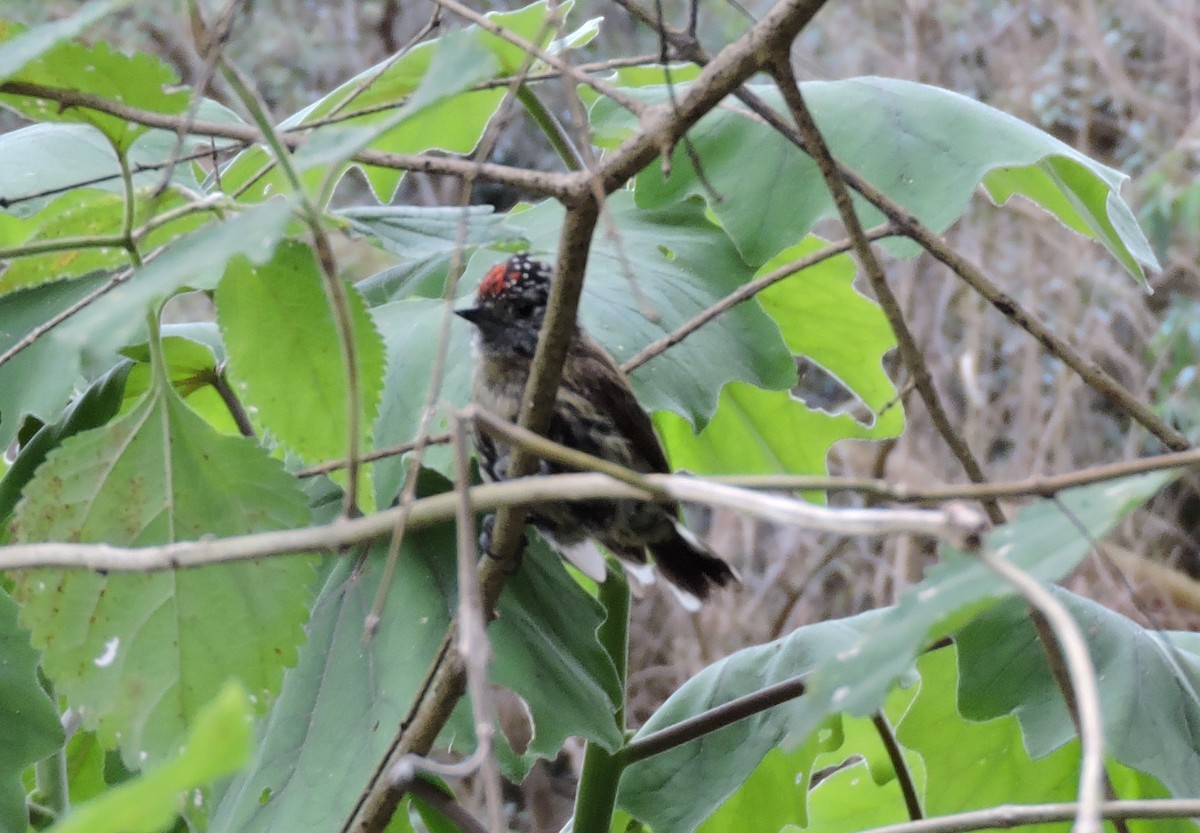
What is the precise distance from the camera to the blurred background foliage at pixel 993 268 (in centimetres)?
515

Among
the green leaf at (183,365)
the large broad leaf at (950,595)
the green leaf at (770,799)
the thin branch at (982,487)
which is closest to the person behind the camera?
the large broad leaf at (950,595)

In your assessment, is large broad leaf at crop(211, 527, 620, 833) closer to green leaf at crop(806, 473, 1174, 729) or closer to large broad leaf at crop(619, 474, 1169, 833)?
large broad leaf at crop(619, 474, 1169, 833)

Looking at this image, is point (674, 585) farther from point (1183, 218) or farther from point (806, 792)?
point (1183, 218)

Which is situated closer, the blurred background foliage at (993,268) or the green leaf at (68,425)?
the green leaf at (68,425)

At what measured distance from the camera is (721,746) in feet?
4.56

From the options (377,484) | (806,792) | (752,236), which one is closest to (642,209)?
(752,236)

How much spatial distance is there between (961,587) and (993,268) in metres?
5.50

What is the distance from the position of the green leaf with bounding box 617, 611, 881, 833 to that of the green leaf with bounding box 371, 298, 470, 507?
0.47 metres

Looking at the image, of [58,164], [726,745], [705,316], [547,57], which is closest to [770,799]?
[726,745]

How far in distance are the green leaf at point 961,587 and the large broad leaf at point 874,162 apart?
616 mm

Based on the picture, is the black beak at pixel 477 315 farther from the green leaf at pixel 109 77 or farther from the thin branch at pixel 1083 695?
the thin branch at pixel 1083 695

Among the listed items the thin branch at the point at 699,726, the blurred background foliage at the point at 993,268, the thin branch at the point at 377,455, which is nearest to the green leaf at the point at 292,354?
the thin branch at the point at 377,455

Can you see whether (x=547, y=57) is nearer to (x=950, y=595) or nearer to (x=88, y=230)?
(x=88, y=230)

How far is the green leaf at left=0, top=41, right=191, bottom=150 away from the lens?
855mm
